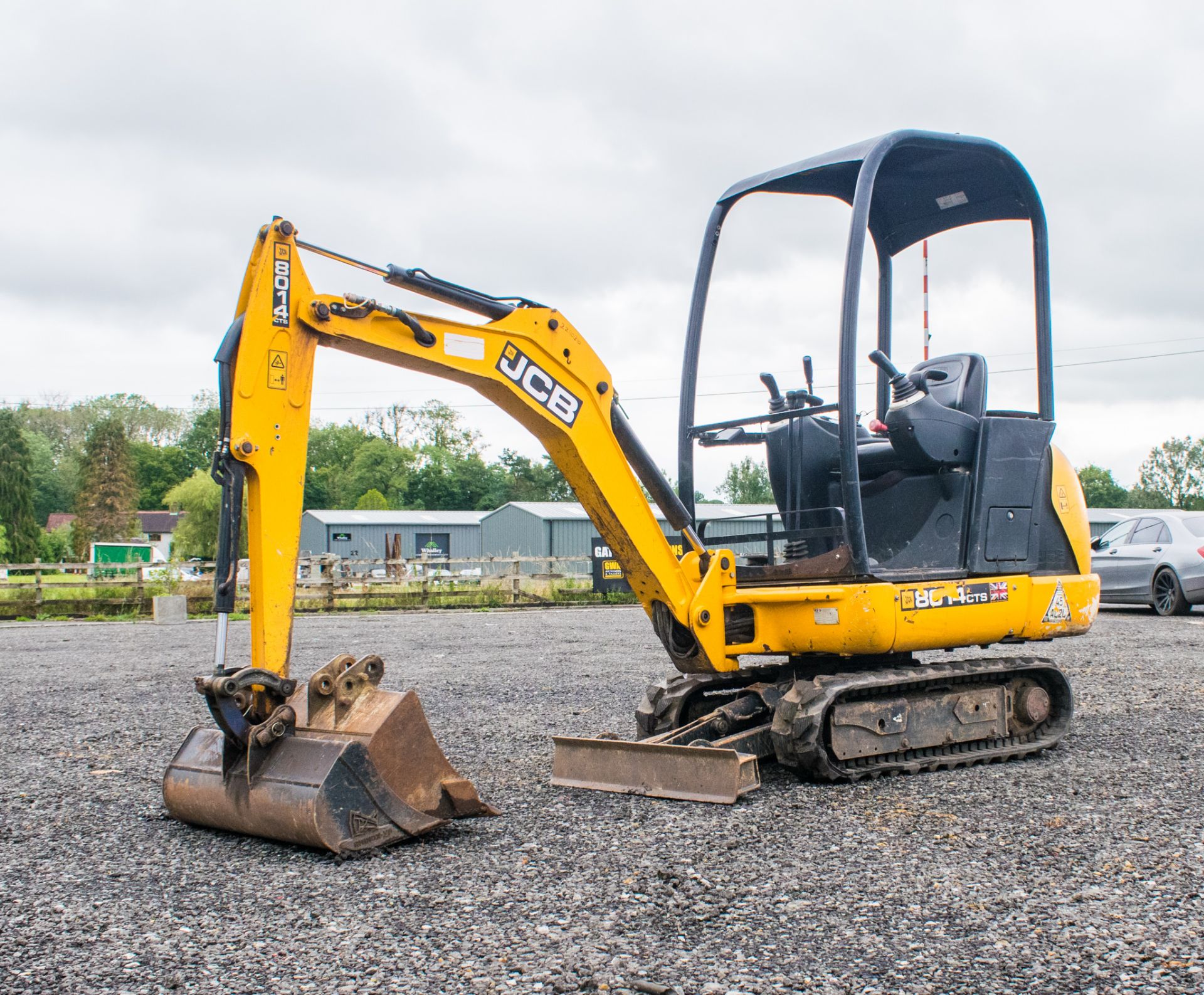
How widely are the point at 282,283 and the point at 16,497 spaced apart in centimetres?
6461

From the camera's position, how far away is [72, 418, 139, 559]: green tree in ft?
223

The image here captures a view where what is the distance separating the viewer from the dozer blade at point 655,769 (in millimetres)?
5012

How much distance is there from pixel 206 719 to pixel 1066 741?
18.9 feet

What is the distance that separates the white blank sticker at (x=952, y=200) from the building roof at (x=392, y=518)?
46.0m

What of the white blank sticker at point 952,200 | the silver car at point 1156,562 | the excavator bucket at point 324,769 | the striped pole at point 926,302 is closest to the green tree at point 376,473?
the silver car at point 1156,562

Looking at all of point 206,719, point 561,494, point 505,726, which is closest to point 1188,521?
point 505,726

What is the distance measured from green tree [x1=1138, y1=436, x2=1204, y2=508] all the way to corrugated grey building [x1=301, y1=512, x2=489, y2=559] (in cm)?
7667

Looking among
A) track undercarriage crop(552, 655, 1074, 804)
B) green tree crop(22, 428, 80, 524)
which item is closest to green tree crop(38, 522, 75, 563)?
green tree crop(22, 428, 80, 524)

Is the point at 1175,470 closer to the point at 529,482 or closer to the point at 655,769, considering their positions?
the point at 529,482

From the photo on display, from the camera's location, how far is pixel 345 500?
86125mm

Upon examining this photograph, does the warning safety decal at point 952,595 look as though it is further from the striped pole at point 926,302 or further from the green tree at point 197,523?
the green tree at point 197,523

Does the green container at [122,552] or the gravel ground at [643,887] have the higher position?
the green container at [122,552]

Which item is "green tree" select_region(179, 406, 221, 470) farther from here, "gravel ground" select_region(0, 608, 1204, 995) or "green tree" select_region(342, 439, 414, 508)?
"gravel ground" select_region(0, 608, 1204, 995)

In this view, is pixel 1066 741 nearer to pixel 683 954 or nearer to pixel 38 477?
pixel 683 954
